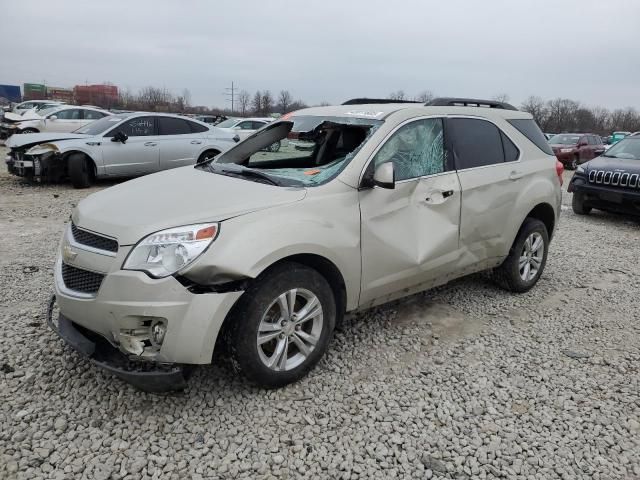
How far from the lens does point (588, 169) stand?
9086 mm

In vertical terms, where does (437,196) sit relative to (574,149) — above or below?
below

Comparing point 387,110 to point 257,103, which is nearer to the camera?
point 387,110

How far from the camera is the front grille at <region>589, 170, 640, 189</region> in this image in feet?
26.9

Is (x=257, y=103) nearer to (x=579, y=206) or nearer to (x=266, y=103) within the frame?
(x=266, y=103)

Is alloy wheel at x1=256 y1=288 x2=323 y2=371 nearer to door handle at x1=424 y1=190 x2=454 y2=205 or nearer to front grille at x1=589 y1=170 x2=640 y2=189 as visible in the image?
door handle at x1=424 y1=190 x2=454 y2=205

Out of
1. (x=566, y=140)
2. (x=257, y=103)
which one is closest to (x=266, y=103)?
(x=257, y=103)

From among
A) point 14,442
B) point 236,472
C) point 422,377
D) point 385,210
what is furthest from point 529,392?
point 14,442

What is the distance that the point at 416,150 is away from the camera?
3.69 metres

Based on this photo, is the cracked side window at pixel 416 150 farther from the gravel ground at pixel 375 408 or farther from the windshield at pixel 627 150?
the windshield at pixel 627 150

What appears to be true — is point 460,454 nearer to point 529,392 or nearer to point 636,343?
point 529,392

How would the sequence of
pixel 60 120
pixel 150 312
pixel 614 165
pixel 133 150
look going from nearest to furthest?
1. pixel 150 312
2. pixel 614 165
3. pixel 133 150
4. pixel 60 120

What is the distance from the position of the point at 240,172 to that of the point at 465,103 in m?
2.14

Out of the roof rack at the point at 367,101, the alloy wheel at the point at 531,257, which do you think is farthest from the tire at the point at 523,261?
the roof rack at the point at 367,101

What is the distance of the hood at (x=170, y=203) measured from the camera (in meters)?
2.70
